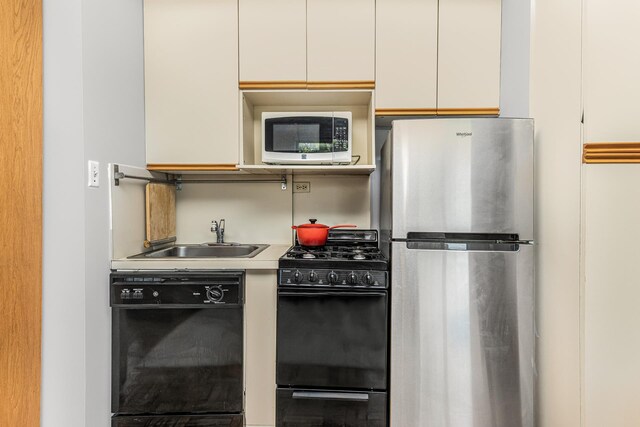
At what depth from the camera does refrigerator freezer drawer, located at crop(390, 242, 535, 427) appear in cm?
147

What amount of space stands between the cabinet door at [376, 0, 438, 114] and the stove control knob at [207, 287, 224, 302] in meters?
1.24

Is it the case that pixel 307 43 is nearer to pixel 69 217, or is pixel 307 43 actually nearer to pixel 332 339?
pixel 69 217

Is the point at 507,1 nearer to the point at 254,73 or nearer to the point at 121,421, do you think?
the point at 254,73

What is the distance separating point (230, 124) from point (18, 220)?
1.02 meters

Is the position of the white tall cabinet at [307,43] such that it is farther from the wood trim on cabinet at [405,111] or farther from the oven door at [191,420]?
the oven door at [191,420]

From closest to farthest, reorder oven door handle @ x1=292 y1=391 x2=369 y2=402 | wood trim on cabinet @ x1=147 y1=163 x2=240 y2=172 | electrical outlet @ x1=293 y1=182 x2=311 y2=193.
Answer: oven door handle @ x1=292 y1=391 x2=369 y2=402 → wood trim on cabinet @ x1=147 y1=163 x2=240 y2=172 → electrical outlet @ x1=293 y1=182 x2=311 y2=193

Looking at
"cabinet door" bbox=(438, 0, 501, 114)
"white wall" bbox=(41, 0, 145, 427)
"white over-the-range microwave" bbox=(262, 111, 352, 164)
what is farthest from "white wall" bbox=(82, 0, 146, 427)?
"cabinet door" bbox=(438, 0, 501, 114)

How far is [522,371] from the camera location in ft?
4.84

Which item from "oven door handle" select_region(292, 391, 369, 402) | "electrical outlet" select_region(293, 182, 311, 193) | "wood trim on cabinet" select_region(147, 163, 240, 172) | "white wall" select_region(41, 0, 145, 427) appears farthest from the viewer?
"electrical outlet" select_region(293, 182, 311, 193)

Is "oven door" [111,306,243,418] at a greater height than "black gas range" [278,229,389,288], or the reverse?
"black gas range" [278,229,389,288]

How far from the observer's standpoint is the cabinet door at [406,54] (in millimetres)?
1844

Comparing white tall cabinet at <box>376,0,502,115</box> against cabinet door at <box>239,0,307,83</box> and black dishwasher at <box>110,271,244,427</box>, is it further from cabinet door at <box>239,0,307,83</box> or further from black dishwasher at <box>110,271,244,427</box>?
black dishwasher at <box>110,271,244,427</box>

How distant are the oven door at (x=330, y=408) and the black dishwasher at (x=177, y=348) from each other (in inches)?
9.0

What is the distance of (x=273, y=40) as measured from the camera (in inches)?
74.0
